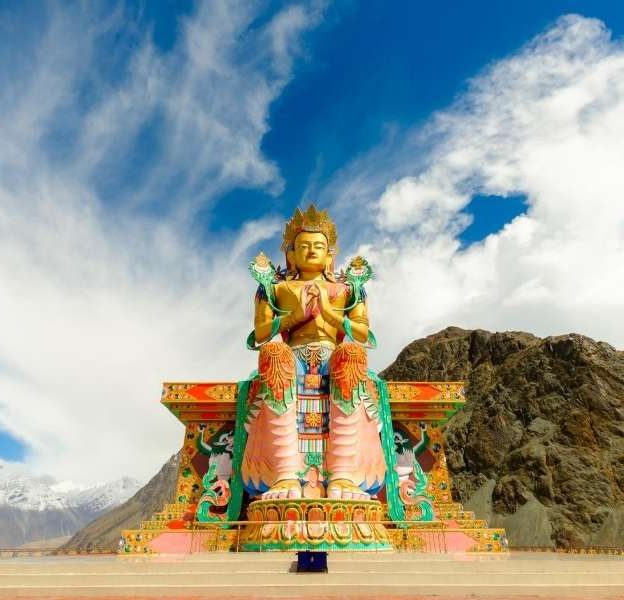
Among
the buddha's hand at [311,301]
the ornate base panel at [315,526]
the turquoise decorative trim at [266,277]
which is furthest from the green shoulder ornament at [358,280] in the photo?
the ornate base panel at [315,526]

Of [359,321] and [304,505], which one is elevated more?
[359,321]

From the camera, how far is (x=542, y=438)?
109 ft

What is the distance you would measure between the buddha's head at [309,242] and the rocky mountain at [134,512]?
4285 centimetres

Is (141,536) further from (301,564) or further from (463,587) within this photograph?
(463,587)

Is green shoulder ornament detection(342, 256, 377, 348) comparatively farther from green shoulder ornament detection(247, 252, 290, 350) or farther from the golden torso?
green shoulder ornament detection(247, 252, 290, 350)

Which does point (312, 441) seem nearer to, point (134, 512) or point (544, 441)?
point (544, 441)

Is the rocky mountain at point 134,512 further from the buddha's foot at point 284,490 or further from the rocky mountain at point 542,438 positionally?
the buddha's foot at point 284,490

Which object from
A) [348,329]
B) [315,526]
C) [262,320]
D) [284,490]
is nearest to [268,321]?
[262,320]

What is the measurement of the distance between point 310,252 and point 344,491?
527 cm

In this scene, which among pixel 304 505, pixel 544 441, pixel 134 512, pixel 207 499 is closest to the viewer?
pixel 304 505

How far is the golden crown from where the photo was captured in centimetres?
1230

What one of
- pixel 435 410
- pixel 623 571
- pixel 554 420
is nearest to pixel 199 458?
pixel 435 410

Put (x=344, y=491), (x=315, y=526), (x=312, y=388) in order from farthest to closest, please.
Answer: (x=312, y=388) → (x=344, y=491) → (x=315, y=526)

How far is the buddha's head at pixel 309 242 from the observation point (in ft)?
39.6
